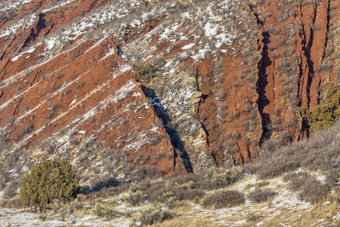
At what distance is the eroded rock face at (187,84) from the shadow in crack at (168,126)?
0.09 metres

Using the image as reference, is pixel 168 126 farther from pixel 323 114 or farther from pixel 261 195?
pixel 261 195

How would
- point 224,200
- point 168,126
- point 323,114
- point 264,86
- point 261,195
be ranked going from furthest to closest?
point 264,86 → point 168,126 → point 323,114 → point 224,200 → point 261,195

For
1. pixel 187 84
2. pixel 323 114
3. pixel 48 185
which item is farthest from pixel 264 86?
pixel 48 185

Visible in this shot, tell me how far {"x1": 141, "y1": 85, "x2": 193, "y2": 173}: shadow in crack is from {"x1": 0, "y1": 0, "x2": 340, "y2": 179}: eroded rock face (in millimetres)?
89

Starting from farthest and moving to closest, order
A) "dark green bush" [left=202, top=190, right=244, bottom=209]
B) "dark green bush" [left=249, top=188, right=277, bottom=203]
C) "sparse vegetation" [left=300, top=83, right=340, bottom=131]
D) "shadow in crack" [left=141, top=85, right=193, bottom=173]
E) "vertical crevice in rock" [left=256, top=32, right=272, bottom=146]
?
1. "vertical crevice in rock" [left=256, top=32, right=272, bottom=146]
2. "sparse vegetation" [left=300, top=83, right=340, bottom=131]
3. "shadow in crack" [left=141, top=85, right=193, bottom=173]
4. "dark green bush" [left=202, top=190, right=244, bottom=209]
5. "dark green bush" [left=249, top=188, right=277, bottom=203]

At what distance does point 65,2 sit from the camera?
55.9 metres

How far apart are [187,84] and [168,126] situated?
4.88m

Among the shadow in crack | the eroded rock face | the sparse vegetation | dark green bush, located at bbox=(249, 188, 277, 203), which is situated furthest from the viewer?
the eroded rock face

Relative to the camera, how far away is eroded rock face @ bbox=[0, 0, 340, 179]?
21.6 m

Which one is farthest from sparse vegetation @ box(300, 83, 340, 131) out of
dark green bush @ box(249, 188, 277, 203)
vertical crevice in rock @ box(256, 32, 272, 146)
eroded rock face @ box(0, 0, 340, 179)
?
dark green bush @ box(249, 188, 277, 203)

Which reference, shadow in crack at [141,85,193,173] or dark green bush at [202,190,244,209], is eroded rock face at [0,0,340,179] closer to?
shadow in crack at [141,85,193,173]

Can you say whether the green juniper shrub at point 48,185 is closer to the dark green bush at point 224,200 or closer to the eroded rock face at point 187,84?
the eroded rock face at point 187,84

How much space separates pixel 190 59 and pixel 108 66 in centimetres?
832

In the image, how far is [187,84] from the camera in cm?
2511
